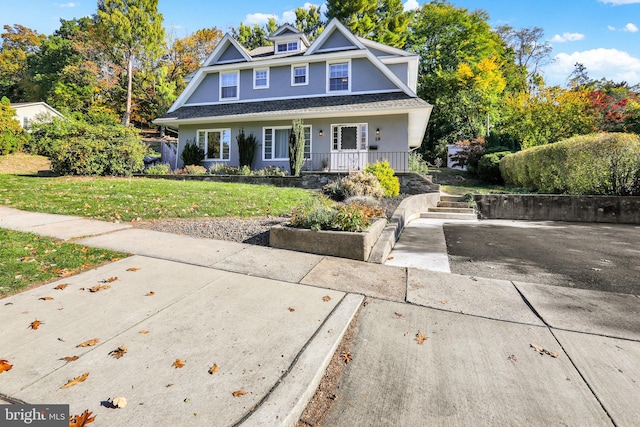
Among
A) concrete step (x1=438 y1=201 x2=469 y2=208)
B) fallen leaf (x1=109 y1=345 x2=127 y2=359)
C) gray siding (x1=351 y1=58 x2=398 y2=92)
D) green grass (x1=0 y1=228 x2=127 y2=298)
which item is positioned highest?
gray siding (x1=351 y1=58 x2=398 y2=92)

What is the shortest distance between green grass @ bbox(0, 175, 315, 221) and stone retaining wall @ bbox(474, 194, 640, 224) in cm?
718

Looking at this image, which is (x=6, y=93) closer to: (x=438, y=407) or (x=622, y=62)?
(x=438, y=407)

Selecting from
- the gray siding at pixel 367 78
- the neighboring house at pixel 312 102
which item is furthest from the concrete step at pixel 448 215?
the gray siding at pixel 367 78

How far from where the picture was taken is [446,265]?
4.75 metres

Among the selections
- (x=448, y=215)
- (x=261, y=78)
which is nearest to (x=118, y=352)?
(x=448, y=215)

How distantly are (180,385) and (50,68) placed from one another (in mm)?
49027

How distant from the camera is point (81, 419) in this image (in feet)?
5.62

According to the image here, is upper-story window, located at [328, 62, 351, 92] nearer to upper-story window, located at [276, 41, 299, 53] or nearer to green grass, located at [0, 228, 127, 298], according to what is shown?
upper-story window, located at [276, 41, 299, 53]

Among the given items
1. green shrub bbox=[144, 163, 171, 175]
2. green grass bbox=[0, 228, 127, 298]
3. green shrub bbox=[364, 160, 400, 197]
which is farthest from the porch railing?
green grass bbox=[0, 228, 127, 298]

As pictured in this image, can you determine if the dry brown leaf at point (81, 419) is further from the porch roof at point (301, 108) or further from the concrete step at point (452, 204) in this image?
the porch roof at point (301, 108)

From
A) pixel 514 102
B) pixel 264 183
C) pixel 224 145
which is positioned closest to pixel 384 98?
pixel 264 183

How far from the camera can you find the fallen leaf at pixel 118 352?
231cm

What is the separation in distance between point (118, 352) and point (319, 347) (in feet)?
5.13

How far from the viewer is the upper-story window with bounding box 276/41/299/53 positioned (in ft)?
62.2
